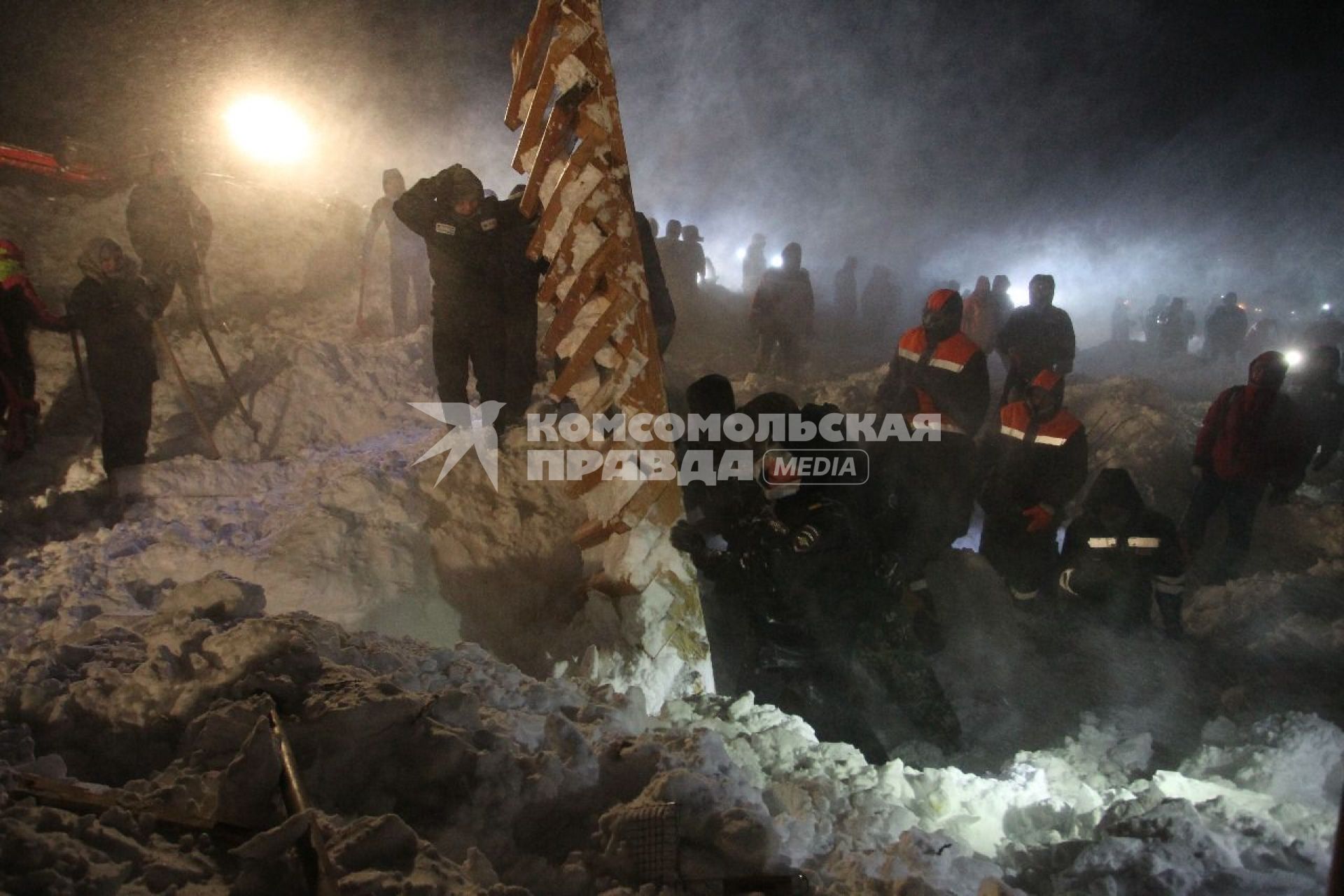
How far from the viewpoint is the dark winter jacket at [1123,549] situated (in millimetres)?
4461

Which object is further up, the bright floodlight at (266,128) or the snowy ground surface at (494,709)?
the bright floodlight at (266,128)

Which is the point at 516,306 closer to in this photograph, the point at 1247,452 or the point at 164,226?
the point at 1247,452

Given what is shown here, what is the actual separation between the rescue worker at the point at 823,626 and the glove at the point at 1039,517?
57.6 inches

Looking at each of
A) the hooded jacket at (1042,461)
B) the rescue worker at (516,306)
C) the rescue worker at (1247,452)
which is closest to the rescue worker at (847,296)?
the rescue worker at (1247,452)

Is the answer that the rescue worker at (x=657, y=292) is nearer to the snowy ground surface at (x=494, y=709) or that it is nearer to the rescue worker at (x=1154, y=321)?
the snowy ground surface at (x=494, y=709)

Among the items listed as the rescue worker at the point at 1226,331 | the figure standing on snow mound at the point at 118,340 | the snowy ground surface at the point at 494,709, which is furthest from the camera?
the rescue worker at the point at 1226,331

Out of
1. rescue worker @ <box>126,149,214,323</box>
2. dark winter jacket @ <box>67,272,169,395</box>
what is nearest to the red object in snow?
rescue worker @ <box>126,149,214,323</box>

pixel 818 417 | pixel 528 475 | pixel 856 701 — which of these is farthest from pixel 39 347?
pixel 856 701

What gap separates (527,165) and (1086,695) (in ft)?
15.0

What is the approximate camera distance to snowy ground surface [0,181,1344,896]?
173cm

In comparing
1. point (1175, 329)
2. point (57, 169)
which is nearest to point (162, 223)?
point (57, 169)

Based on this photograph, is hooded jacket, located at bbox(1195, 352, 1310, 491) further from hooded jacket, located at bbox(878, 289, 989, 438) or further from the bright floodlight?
the bright floodlight

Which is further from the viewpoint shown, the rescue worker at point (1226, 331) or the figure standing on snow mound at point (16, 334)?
the rescue worker at point (1226, 331)

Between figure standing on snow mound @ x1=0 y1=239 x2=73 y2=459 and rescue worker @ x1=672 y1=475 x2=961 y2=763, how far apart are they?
6134 millimetres
